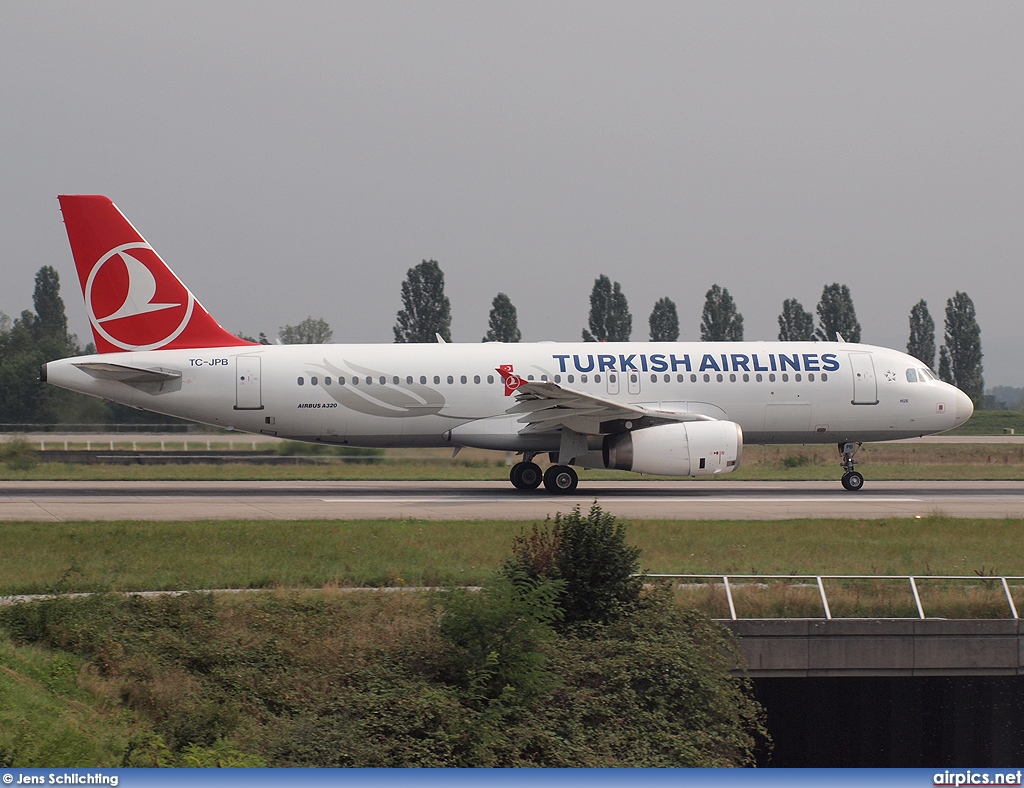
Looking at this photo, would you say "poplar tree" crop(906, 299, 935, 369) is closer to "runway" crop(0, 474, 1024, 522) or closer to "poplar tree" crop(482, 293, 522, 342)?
"poplar tree" crop(482, 293, 522, 342)

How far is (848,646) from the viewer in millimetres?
14312

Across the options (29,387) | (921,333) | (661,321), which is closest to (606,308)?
(661,321)

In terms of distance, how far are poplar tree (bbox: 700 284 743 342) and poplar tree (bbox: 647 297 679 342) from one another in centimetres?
529

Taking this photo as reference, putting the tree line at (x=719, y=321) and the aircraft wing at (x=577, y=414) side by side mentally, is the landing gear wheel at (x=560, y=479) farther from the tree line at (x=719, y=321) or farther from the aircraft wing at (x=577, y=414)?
the tree line at (x=719, y=321)

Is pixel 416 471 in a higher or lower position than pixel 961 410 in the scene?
lower

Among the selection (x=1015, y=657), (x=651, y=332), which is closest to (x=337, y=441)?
(x=1015, y=657)

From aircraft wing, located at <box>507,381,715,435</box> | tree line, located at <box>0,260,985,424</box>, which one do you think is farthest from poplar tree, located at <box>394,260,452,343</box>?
aircraft wing, located at <box>507,381,715,435</box>

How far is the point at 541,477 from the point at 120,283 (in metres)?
12.6

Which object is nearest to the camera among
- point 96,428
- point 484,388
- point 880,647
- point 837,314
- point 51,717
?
Answer: point 51,717

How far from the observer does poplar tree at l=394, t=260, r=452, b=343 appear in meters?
86.9

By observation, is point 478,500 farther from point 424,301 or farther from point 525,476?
point 424,301

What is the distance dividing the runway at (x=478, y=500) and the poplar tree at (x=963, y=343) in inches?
2594

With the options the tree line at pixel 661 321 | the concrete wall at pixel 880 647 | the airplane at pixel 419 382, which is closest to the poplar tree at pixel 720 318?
the tree line at pixel 661 321

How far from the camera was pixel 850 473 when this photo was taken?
30.7 m
